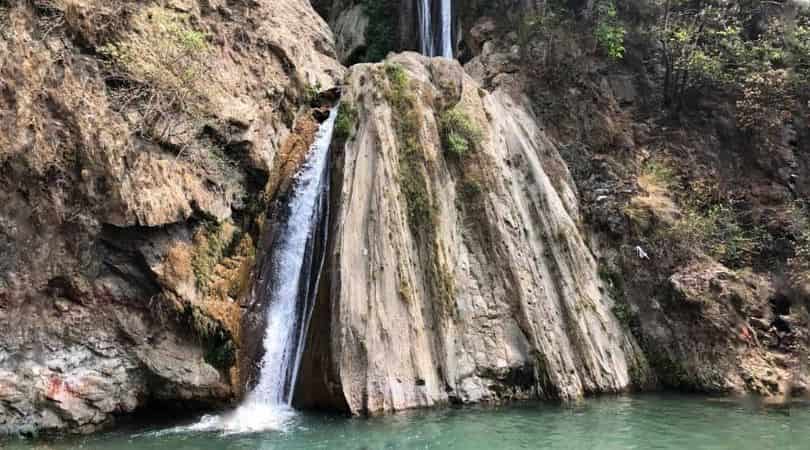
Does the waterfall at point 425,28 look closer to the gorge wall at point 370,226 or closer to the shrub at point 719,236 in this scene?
the gorge wall at point 370,226

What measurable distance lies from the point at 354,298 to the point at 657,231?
9056 mm

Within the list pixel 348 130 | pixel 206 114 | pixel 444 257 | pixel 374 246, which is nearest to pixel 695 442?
pixel 444 257

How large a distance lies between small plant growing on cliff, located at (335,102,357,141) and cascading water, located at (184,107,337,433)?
0.47m

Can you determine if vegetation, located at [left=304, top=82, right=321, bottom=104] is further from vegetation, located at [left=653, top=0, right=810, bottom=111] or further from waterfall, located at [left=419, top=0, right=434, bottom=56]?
vegetation, located at [left=653, top=0, right=810, bottom=111]

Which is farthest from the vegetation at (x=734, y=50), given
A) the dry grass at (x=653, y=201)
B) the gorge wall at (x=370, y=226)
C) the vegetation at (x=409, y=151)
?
the vegetation at (x=409, y=151)

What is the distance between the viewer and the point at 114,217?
11.9m

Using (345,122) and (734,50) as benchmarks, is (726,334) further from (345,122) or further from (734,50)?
(345,122)

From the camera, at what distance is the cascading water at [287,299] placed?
1223cm

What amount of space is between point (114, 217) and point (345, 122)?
247 inches

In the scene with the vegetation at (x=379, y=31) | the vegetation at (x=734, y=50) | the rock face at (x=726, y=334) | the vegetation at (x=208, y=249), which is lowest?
the rock face at (x=726, y=334)

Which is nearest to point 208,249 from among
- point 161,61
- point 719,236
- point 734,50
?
point 161,61

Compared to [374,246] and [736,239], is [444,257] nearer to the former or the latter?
[374,246]

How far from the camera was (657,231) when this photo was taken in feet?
55.5

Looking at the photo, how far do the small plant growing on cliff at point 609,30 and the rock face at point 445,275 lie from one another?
5968 mm
